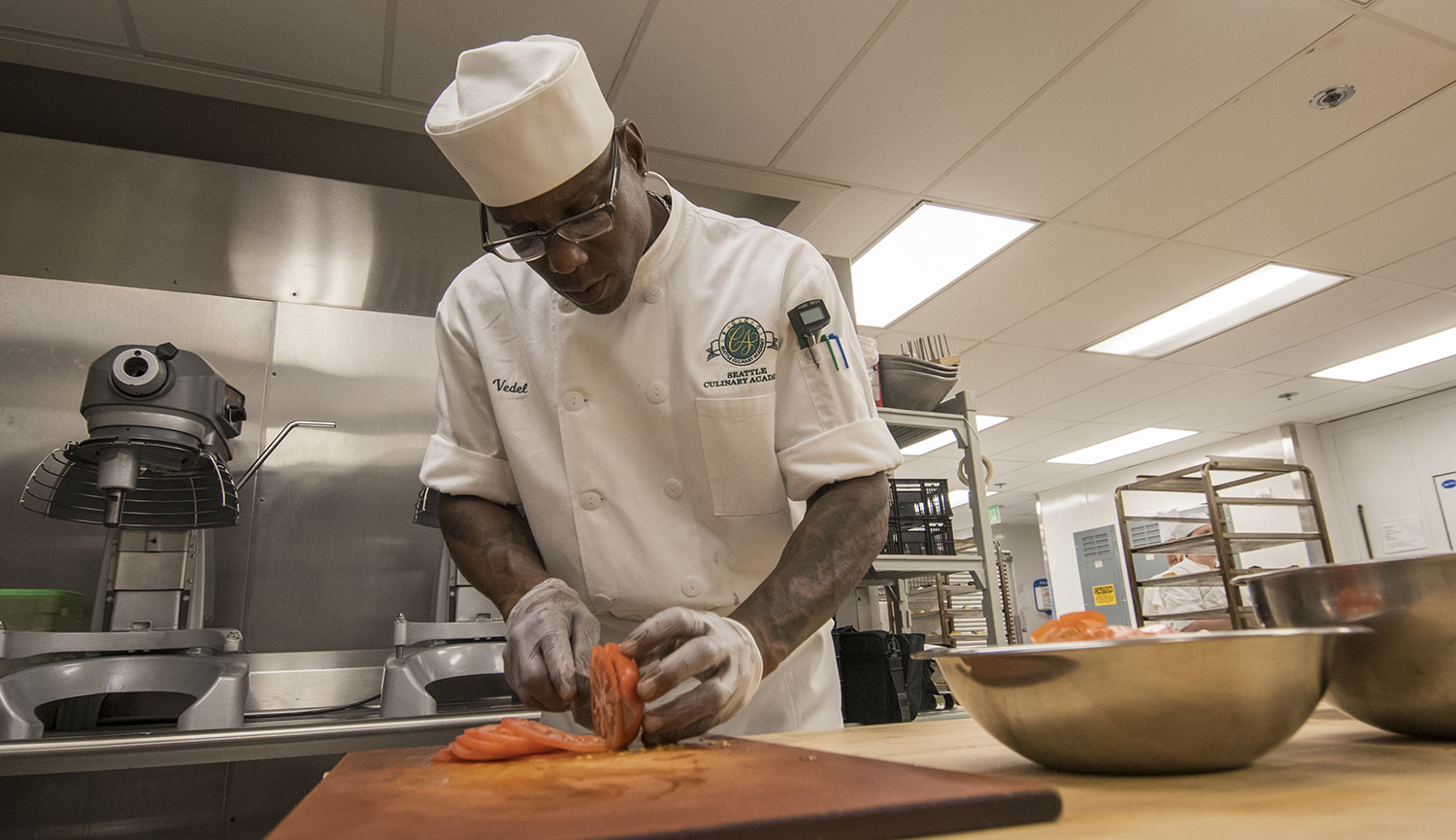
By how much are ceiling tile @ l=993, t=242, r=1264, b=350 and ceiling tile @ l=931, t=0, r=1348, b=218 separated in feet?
3.18

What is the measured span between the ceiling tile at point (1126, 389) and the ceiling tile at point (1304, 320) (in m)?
0.17

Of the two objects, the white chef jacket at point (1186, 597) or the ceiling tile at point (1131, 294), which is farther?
the white chef jacket at point (1186, 597)

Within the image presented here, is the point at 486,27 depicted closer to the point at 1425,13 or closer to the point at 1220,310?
the point at 1425,13

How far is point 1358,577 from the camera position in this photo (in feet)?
1.86

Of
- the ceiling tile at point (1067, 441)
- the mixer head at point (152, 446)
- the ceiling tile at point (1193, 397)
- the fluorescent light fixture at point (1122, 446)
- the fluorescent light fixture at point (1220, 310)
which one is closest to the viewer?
the mixer head at point (152, 446)

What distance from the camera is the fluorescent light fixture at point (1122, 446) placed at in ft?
25.8

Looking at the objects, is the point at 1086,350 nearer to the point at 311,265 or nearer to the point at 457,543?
the point at 311,265

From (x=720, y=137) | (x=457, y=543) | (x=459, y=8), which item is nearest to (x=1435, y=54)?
(x=720, y=137)

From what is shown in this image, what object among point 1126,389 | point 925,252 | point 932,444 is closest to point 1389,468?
point 1126,389

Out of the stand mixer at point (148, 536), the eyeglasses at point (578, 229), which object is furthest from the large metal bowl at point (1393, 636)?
the stand mixer at point (148, 536)

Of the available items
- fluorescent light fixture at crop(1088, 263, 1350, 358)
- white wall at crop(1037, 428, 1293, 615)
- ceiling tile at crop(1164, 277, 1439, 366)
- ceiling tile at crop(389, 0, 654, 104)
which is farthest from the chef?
white wall at crop(1037, 428, 1293, 615)

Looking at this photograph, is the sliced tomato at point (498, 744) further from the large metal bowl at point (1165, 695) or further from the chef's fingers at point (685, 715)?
the large metal bowl at point (1165, 695)

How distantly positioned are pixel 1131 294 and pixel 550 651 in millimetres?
4583

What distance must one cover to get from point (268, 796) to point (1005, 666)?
252 centimetres
